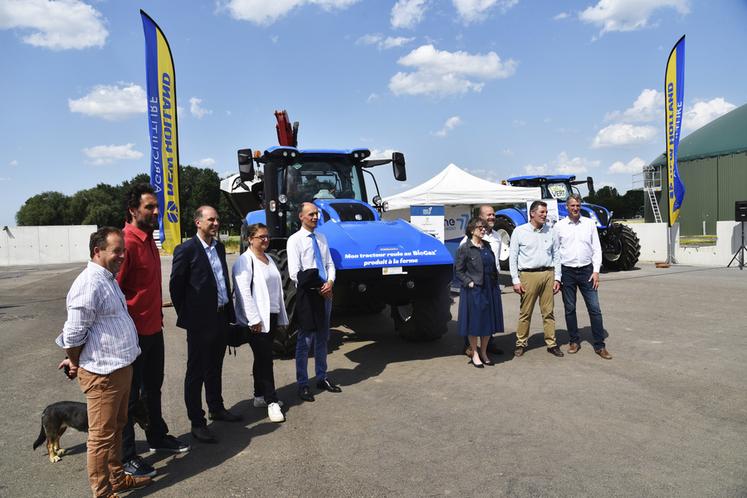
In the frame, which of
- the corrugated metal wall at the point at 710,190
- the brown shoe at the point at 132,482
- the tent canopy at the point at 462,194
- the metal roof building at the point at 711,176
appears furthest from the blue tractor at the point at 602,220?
the corrugated metal wall at the point at 710,190

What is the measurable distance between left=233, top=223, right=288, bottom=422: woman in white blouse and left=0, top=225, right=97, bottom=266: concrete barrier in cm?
3572

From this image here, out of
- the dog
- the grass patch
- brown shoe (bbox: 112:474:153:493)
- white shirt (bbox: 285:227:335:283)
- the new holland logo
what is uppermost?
the new holland logo

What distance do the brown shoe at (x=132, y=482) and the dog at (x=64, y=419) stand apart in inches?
16.9

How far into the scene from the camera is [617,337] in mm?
7051

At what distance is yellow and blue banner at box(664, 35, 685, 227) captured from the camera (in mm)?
16000

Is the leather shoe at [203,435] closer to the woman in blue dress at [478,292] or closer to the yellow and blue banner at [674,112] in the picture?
the woman in blue dress at [478,292]

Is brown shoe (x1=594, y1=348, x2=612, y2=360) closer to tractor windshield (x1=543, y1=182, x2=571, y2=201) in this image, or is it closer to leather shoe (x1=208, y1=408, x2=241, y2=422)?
leather shoe (x1=208, y1=408, x2=241, y2=422)

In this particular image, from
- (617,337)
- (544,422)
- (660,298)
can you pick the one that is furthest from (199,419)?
(660,298)

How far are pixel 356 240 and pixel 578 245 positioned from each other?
2609 mm

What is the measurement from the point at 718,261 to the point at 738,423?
15004 millimetres

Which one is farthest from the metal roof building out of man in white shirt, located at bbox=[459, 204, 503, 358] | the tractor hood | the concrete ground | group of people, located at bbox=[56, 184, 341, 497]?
group of people, located at bbox=[56, 184, 341, 497]

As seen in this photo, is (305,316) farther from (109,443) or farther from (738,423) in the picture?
(738,423)

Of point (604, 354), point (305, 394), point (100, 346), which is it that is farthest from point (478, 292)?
point (100, 346)

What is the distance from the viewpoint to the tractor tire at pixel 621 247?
14.7m
